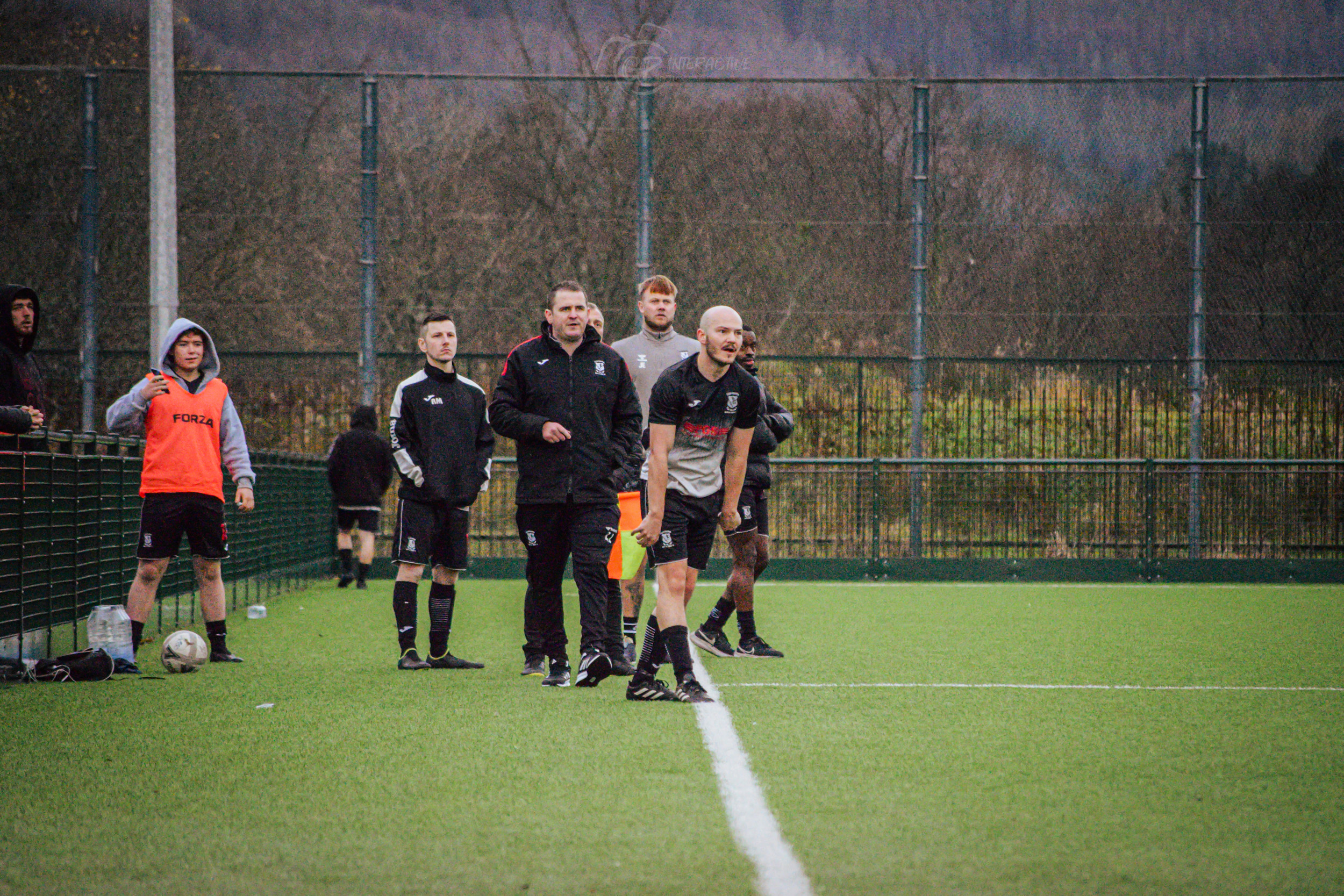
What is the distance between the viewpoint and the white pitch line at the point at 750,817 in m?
3.48

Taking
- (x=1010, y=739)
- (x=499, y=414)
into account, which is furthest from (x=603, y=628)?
(x=1010, y=739)

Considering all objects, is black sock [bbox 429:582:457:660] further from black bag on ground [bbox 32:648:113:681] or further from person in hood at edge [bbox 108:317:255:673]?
black bag on ground [bbox 32:648:113:681]

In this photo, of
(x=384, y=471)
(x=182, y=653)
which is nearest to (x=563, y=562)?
(x=182, y=653)

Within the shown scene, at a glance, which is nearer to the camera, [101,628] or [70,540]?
[101,628]

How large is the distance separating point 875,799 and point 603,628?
2977 mm

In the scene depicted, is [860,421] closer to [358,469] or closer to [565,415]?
[358,469]

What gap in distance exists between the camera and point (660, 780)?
15.4 feet

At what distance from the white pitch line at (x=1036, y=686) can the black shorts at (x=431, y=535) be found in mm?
1729

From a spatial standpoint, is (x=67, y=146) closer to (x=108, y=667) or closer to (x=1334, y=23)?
(x=108, y=667)

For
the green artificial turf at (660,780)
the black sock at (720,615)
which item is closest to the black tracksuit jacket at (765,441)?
the black sock at (720,615)

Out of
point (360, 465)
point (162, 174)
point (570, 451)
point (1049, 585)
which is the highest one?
point (162, 174)

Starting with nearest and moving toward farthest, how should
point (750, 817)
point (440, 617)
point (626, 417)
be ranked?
point (750, 817) < point (626, 417) < point (440, 617)

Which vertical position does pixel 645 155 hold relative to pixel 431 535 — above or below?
above

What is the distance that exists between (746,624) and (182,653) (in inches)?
132
